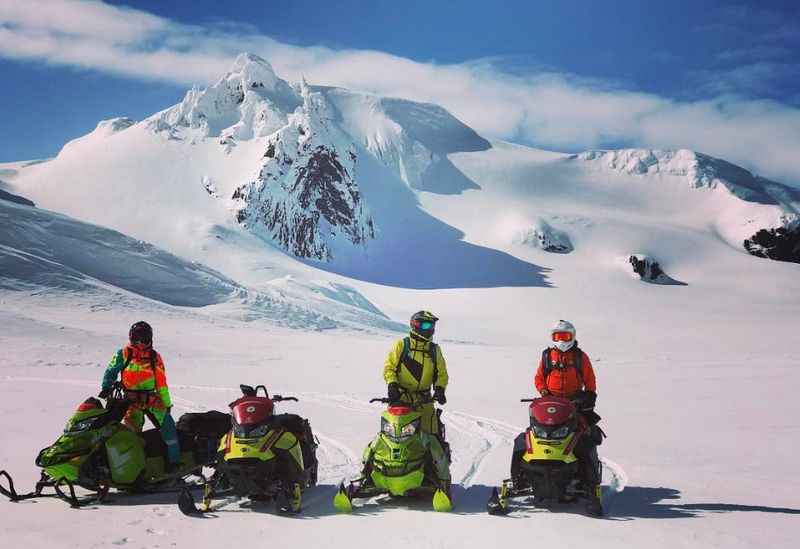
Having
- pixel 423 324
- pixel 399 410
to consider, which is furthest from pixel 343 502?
pixel 423 324

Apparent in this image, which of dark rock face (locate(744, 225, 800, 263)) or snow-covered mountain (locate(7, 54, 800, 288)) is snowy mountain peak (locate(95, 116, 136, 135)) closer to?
snow-covered mountain (locate(7, 54, 800, 288))

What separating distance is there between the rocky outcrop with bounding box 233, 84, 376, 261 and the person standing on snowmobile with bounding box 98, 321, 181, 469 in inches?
3241

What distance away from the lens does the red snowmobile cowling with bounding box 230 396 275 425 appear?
768cm

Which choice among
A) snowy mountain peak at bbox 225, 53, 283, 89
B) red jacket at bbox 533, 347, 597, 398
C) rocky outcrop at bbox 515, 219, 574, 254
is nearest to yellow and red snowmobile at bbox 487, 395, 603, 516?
red jacket at bbox 533, 347, 597, 398

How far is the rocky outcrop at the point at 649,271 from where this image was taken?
3706 inches

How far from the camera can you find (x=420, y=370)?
8633mm

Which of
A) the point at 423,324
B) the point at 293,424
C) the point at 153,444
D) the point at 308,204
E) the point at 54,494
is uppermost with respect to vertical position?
the point at 308,204

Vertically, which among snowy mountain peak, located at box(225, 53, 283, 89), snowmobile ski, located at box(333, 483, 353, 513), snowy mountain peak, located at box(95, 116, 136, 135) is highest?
snowy mountain peak, located at box(225, 53, 283, 89)

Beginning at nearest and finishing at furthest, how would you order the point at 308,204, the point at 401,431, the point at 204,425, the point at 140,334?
the point at 401,431 → the point at 140,334 → the point at 204,425 → the point at 308,204

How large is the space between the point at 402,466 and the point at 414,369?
4.29ft

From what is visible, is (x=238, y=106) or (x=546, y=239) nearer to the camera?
(x=546, y=239)

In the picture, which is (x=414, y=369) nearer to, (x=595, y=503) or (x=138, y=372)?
(x=595, y=503)

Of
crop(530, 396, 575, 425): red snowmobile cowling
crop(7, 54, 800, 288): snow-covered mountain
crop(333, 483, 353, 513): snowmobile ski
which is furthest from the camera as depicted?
crop(7, 54, 800, 288): snow-covered mountain

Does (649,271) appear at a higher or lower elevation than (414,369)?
higher
